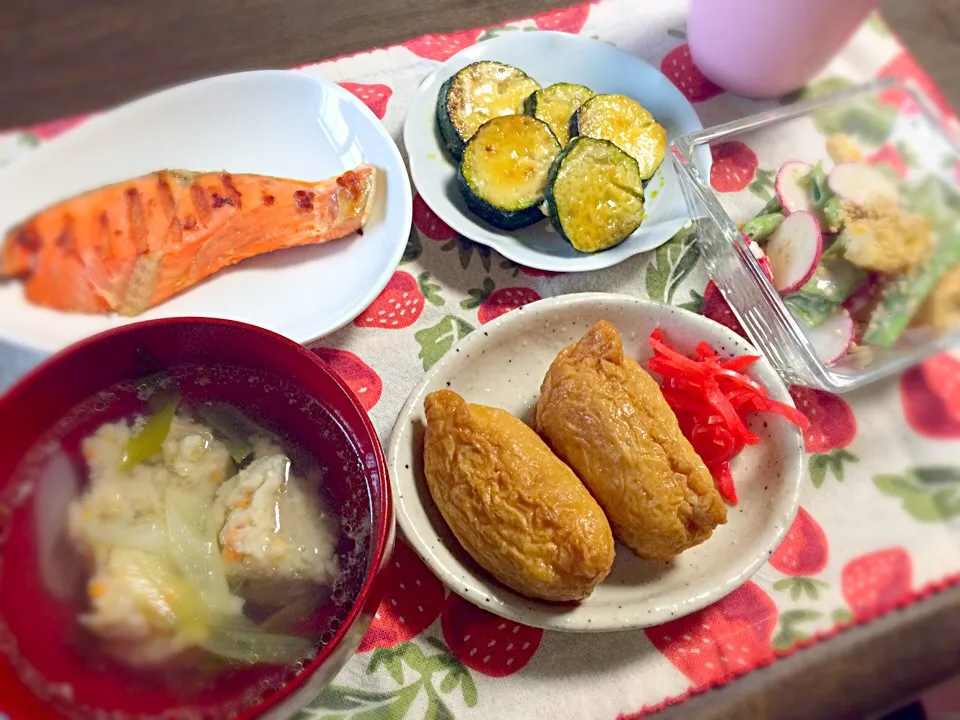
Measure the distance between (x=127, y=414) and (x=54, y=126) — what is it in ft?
2.54

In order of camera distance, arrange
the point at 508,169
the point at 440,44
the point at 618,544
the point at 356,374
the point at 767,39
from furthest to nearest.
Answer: the point at 440,44 → the point at 767,39 → the point at 508,169 → the point at 356,374 → the point at 618,544

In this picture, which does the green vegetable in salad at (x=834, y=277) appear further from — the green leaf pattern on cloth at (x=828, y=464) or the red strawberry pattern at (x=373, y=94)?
the red strawberry pattern at (x=373, y=94)

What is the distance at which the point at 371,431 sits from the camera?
0.78m

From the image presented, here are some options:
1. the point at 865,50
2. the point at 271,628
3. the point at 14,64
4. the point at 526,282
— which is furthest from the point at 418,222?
the point at 865,50

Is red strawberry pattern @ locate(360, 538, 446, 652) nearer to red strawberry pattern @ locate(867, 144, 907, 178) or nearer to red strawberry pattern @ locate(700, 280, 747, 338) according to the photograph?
red strawberry pattern @ locate(700, 280, 747, 338)

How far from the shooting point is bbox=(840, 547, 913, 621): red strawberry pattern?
1.08 metres

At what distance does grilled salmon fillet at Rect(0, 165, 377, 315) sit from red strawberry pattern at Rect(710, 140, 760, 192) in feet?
2.15

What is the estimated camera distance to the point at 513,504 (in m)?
0.92

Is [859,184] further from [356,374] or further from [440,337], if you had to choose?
[356,374]

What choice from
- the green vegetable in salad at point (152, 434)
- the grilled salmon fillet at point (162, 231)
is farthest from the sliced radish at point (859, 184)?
the green vegetable in salad at point (152, 434)

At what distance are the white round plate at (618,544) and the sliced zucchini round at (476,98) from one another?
395 millimetres

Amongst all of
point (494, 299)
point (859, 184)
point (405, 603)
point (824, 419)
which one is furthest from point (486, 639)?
point (859, 184)

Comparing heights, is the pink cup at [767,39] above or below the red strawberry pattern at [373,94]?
above

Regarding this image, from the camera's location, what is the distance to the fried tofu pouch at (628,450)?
3.09ft
